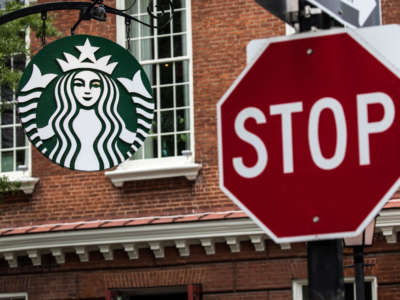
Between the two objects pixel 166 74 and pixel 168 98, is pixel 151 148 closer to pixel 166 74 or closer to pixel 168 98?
pixel 168 98

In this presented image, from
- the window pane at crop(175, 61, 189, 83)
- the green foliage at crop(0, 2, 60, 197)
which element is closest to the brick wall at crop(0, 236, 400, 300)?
the window pane at crop(175, 61, 189, 83)

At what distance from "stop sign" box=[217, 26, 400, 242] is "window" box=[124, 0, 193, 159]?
11918 millimetres

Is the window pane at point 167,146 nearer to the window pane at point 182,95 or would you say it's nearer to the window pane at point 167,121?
the window pane at point 167,121

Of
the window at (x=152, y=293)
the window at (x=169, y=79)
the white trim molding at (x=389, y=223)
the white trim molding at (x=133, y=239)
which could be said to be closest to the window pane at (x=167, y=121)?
the window at (x=169, y=79)

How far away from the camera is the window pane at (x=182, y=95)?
50.5 ft

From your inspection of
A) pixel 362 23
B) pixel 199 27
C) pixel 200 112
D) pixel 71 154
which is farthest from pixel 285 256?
pixel 362 23

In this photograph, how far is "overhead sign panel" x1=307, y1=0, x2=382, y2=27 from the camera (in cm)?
322

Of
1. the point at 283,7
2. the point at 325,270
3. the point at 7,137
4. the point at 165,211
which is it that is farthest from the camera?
the point at 7,137

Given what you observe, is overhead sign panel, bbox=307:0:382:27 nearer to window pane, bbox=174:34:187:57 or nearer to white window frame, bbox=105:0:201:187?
white window frame, bbox=105:0:201:187

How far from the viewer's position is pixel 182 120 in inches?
604

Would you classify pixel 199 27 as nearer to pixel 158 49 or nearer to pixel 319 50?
pixel 158 49

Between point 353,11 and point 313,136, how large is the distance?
546 millimetres

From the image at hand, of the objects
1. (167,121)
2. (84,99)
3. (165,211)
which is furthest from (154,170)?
(84,99)

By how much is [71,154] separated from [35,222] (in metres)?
6.68
